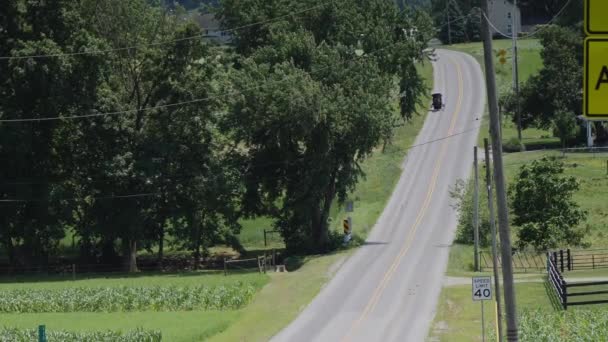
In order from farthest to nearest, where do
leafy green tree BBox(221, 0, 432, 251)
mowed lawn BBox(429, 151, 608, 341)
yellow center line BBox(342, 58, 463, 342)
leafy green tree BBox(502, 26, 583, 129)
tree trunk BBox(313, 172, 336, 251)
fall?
leafy green tree BBox(502, 26, 583, 129)
tree trunk BBox(313, 172, 336, 251)
leafy green tree BBox(221, 0, 432, 251)
yellow center line BBox(342, 58, 463, 342)
mowed lawn BBox(429, 151, 608, 341)

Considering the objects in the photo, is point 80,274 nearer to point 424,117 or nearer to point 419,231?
point 419,231

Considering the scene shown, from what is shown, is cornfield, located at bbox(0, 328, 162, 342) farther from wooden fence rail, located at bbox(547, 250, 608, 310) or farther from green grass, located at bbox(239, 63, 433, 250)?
green grass, located at bbox(239, 63, 433, 250)

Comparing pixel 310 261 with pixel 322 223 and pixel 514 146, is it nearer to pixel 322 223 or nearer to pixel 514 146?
pixel 322 223

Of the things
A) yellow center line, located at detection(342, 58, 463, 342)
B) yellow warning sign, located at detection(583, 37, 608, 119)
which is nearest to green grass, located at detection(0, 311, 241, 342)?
yellow center line, located at detection(342, 58, 463, 342)

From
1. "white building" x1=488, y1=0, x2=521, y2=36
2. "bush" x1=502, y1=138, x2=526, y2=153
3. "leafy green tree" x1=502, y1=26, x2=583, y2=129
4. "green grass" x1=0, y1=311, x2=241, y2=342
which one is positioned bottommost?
"green grass" x1=0, y1=311, x2=241, y2=342

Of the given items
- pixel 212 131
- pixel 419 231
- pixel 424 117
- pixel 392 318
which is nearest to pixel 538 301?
pixel 392 318

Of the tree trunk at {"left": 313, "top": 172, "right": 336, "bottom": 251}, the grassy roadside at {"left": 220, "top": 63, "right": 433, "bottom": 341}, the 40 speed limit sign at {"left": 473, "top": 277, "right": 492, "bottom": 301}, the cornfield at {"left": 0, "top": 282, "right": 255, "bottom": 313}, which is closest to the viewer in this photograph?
the 40 speed limit sign at {"left": 473, "top": 277, "right": 492, "bottom": 301}

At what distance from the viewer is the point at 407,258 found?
6316 cm

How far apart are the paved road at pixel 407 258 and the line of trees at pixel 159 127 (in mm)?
6739

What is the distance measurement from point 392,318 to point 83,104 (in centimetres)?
3085

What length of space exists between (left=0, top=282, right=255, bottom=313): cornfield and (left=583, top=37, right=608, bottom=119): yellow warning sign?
144 ft

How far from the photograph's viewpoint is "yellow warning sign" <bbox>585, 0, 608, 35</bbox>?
7848mm

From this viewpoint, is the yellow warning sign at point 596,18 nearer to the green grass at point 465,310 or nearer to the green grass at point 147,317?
the green grass at point 465,310

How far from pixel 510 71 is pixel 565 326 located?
10298cm
